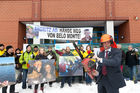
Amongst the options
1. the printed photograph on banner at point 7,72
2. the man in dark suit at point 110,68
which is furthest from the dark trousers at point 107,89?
the printed photograph on banner at point 7,72

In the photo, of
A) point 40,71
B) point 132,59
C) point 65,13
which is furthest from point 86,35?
point 65,13

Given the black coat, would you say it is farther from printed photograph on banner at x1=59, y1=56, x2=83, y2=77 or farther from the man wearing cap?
printed photograph on banner at x1=59, y1=56, x2=83, y2=77

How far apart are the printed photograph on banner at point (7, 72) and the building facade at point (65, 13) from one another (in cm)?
839

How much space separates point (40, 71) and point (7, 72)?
1048mm

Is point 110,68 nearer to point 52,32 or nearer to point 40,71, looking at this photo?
point 40,71

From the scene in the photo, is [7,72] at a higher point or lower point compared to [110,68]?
lower

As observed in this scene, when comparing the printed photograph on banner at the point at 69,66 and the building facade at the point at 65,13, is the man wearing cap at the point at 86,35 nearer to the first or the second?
the printed photograph on banner at the point at 69,66

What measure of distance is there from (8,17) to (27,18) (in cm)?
199

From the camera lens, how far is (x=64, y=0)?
11492 millimetres

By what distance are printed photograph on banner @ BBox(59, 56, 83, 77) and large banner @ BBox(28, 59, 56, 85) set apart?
995 millimetres

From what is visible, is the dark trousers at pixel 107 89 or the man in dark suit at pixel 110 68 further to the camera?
the dark trousers at pixel 107 89

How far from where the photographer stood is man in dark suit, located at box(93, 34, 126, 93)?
2013 mm

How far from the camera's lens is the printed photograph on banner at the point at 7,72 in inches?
129

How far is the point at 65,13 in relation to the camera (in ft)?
37.2
